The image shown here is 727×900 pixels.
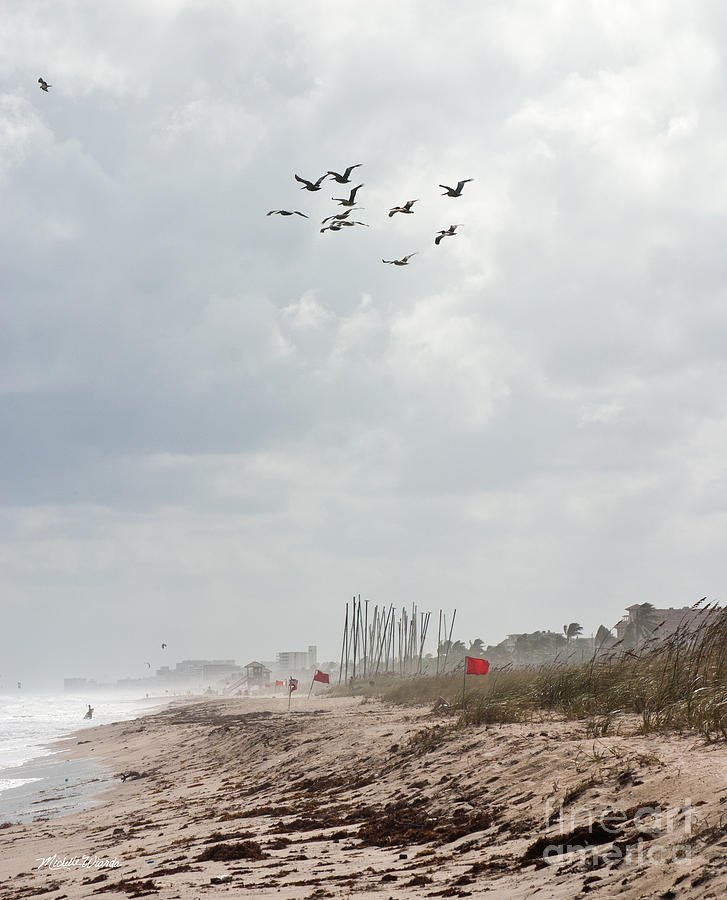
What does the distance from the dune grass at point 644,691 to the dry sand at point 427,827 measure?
0.51 m

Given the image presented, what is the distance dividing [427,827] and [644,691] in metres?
4.73

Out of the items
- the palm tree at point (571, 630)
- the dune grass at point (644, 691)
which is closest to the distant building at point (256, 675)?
the palm tree at point (571, 630)

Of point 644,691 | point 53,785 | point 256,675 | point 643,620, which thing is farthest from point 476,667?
point 256,675

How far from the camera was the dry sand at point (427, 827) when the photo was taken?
561cm

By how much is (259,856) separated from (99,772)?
1912cm

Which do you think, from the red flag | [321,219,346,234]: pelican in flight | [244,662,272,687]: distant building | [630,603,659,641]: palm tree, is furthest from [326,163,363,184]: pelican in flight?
[244,662,272,687]: distant building

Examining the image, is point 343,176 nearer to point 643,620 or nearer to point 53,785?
point 53,785

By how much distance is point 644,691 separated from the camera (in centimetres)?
1130

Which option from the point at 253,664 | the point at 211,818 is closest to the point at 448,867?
the point at 211,818

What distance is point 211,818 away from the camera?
38.1ft

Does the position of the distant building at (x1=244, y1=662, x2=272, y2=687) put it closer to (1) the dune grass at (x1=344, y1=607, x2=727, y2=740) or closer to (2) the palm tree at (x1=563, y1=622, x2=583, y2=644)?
(2) the palm tree at (x1=563, y1=622, x2=583, y2=644)

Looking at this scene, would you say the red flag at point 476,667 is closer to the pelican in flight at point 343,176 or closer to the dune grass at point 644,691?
the dune grass at point 644,691

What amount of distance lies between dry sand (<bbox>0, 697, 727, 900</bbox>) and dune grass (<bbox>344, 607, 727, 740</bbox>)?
20.0 inches

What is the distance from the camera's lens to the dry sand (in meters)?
5.61
